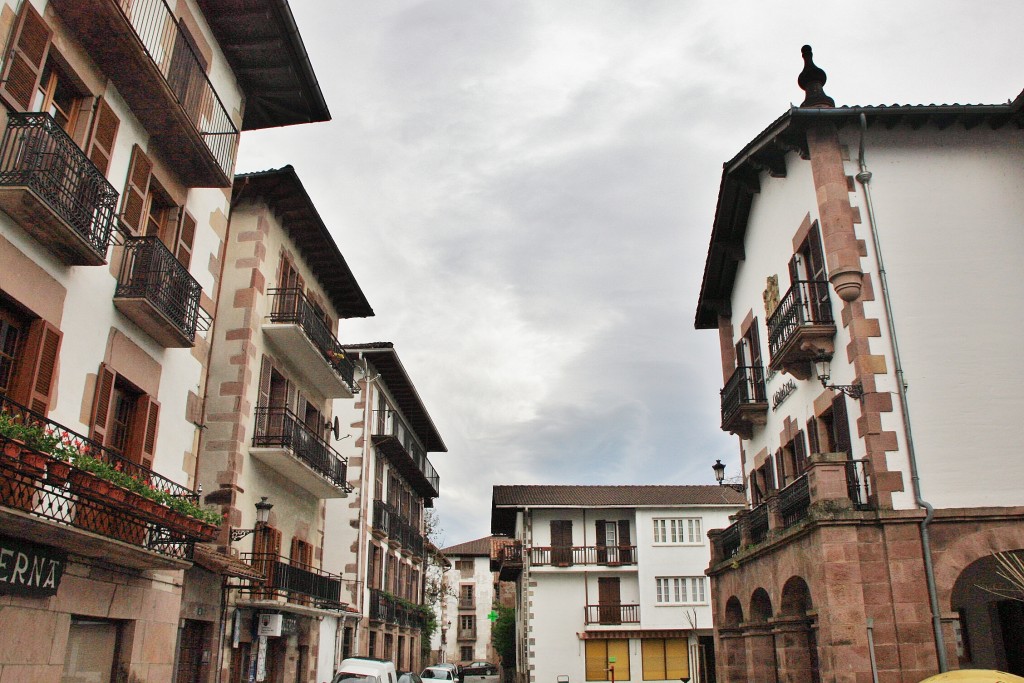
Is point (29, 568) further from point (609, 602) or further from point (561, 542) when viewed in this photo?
point (609, 602)

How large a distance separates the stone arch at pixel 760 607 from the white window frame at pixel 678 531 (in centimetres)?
2678

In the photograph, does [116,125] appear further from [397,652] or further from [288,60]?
[397,652]

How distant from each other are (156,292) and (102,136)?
2286 mm

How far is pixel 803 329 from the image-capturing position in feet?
53.2

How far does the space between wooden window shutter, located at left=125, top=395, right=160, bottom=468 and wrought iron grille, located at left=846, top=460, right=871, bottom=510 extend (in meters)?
11.6

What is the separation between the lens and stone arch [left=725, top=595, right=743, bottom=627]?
2200 cm

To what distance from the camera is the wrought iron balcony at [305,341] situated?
66.5 ft

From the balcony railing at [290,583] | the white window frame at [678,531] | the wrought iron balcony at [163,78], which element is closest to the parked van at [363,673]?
the balcony railing at [290,583]

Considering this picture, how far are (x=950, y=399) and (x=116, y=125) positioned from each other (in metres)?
14.5

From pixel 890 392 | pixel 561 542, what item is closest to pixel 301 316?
pixel 890 392

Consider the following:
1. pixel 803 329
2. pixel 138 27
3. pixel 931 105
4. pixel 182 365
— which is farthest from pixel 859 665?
pixel 138 27

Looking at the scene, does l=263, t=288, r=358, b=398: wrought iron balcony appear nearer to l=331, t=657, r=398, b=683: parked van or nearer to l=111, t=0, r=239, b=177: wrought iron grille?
l=111, t=0, r=239, b=177: wrought iron grille

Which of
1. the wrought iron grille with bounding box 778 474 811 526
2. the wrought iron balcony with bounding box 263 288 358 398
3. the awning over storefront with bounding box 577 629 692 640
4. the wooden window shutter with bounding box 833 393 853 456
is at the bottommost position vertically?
the awning over storefront with bounding box 577 629 692 640

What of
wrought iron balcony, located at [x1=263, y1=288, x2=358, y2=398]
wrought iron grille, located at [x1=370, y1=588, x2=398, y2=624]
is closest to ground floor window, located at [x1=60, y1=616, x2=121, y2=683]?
wrought iron balcony, located at [x1=263, y1=288, x2=358, y2=398]
